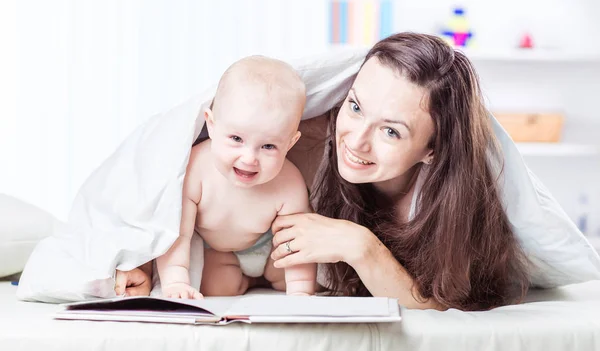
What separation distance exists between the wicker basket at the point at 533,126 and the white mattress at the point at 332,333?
215cm

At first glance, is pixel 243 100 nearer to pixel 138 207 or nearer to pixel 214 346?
pixel 138 207

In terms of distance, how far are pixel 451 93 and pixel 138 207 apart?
23.6 inches

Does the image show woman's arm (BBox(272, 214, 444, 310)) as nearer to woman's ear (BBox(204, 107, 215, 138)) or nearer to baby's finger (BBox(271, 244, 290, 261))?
baby's finger (BBox(271, 244, 290, 261))

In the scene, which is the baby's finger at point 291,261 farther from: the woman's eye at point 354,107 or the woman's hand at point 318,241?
the woman's eye at point 354,107

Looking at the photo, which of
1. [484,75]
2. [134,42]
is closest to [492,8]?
[484,75]

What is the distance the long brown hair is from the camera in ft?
4.65

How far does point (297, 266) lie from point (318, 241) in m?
0.09

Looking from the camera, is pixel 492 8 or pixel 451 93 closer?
pixel 451 93

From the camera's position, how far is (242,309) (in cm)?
116

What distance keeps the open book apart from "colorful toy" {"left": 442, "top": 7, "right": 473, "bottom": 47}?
2.45 m

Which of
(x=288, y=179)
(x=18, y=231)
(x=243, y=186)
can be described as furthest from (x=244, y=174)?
(x=18, y=231)

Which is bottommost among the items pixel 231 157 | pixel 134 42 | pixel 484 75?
pixel 484 75

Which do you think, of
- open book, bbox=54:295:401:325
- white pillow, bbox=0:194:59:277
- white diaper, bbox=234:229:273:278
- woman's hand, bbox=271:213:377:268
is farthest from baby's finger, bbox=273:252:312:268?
white pillow, bbox=0:194:59:277

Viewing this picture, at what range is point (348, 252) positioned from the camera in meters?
1.42
